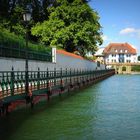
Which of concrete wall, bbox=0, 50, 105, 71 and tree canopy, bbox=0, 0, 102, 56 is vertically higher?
tree canopy, bbox=0, 0, 102, 56

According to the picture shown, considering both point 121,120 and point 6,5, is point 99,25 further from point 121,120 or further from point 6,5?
point 121,120

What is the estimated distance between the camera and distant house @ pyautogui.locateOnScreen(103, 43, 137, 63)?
162m

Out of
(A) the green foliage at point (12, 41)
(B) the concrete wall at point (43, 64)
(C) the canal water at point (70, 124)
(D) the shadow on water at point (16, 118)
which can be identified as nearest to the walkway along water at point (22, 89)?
(D) the shadow on water at point (16, 118)

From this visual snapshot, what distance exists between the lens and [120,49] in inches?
6422

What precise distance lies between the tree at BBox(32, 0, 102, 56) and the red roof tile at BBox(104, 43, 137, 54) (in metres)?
106

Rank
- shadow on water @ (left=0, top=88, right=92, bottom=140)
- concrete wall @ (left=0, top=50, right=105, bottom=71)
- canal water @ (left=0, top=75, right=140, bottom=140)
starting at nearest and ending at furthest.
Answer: canal water @ (left=0, top=75, right=140, bottom=140) → shadow on water @ (left=0, top=88, right=92, bottom=140) → concrete wall @ (left=0, top=50, right=105, bottom=71)

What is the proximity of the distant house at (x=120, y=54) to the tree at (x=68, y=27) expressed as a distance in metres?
105

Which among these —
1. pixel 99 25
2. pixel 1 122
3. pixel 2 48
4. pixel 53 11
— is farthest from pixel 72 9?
pixel 1 122

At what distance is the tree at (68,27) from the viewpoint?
54.5 meters

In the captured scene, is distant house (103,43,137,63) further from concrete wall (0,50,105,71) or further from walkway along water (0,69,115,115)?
walkway along water (0,69,115,115)

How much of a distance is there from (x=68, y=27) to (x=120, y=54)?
11097 cm

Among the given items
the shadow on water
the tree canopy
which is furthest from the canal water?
the tree canopy

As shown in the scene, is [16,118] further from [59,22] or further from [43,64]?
[59,22]

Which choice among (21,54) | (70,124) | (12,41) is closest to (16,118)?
(70,124)
